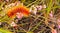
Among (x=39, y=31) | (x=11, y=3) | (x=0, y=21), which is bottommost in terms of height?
(x=39, y=31)

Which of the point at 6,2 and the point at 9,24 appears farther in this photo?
the point at 6,2

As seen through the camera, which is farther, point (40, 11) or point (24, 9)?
point (40, 11)

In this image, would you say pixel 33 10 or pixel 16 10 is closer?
pixel 16 10

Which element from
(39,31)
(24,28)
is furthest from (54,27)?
(24,28)

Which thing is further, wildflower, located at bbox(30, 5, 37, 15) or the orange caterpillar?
wildflower, located at bbox(30, 5, 37, 15)

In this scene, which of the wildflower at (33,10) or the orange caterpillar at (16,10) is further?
the wildflower at (33,10)

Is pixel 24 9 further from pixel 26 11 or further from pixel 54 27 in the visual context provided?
pixel 54 27

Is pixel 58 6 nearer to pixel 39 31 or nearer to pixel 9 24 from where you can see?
pixel 39 31

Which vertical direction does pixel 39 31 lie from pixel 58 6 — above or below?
below

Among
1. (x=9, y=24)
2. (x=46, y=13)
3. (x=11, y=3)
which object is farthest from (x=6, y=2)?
(x=46, y=13)
